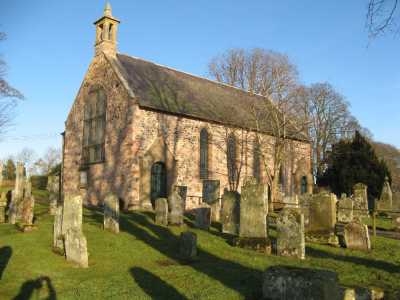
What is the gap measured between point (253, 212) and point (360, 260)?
132 inches

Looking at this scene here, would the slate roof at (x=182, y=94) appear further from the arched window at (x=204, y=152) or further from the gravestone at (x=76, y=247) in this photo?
the gravestone at (x=76, y=247)

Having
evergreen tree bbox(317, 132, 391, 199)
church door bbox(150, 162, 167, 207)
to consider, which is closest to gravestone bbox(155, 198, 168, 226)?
church door bbox(150, 162, 167, 207)

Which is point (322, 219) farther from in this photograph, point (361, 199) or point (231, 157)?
point (231, 157)

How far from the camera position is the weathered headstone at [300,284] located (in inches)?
208

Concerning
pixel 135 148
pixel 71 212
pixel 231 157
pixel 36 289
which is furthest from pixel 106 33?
pixel 36 289

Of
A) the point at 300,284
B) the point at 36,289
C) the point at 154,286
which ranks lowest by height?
the point at 36,289

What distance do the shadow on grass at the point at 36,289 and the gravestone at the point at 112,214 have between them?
16.9 feet

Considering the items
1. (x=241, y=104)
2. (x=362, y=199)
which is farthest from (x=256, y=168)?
(x=362, y=199)

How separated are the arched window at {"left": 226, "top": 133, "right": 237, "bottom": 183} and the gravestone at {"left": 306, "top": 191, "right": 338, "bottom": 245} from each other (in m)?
14.9

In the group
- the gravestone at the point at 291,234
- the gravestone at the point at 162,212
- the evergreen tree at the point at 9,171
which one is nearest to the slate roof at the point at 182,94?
the gravestone at the point at 162,212

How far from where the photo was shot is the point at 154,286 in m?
8.08

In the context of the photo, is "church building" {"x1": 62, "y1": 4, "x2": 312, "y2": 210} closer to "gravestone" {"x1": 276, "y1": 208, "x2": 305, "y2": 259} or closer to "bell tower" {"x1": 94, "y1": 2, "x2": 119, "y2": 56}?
"bell tower" {"x1": 94, "y1": 2, "x2": 119, "y2": 56}

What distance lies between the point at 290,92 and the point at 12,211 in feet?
65.1

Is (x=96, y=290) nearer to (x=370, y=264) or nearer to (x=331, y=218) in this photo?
(x=370, y=264)
